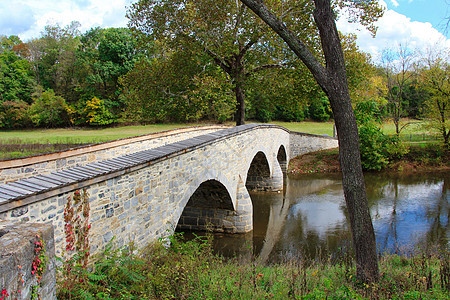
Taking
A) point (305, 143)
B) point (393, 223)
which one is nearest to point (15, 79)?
point (305, 143)

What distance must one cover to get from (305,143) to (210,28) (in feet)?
52.2

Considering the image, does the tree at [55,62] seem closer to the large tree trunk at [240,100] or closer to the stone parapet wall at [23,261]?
the large tree trunk at [240,100]

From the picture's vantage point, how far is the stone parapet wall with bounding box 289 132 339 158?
91.4 ft

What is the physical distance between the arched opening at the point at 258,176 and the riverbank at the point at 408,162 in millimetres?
6197

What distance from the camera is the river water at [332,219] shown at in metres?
10.6

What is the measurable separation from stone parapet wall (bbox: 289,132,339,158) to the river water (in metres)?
6.17

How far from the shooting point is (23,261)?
2533mm

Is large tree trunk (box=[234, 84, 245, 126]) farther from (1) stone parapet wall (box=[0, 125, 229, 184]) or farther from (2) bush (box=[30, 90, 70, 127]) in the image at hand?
(2) bush (box=[30, 90, 70, 127])

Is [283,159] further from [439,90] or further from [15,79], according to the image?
[15,79]

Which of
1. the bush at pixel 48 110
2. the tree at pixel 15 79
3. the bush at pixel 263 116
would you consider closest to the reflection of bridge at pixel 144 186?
the bush at pixel 48 110

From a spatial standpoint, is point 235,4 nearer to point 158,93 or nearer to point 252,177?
point 158,93

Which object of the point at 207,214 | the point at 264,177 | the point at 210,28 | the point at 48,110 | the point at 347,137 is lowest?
the point at 207,214

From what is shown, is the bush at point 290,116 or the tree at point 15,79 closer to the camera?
the tree at point 15,79

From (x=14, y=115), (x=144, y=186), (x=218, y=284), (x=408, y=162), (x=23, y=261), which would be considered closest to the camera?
(x=23, y=261)
